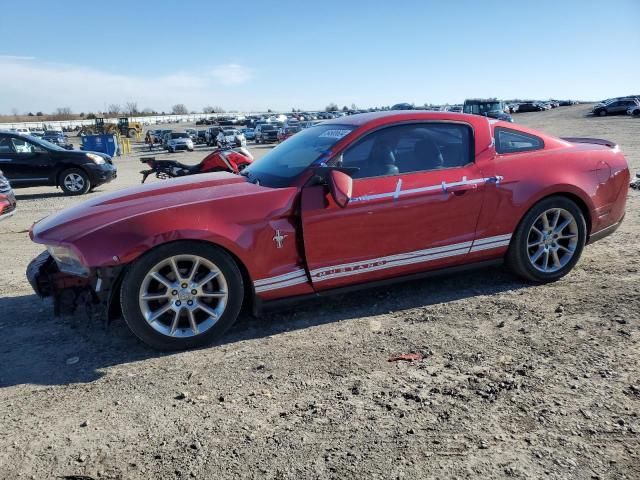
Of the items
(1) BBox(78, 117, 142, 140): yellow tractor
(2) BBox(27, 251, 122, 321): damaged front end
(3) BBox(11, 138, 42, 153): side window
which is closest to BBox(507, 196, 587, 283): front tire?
(2) BBox(27, 251, 122, 321): damaged front end

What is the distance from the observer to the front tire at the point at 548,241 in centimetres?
442

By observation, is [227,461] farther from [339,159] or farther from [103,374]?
[339,159]

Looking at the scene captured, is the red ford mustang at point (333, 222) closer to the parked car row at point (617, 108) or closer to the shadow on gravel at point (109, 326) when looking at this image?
the shadow on gravel at point (109, 326)

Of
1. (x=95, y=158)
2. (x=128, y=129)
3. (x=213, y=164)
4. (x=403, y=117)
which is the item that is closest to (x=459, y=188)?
(x=403, y=117)

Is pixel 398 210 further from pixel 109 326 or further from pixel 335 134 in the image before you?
pixel 109 326

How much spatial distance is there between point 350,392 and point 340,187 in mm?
1415

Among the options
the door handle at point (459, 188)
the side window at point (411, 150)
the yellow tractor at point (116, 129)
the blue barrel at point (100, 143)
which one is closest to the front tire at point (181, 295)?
the side window at point (411, 150)

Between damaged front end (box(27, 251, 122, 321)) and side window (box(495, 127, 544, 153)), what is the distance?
3.19 metres

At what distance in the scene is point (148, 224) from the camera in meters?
3.41

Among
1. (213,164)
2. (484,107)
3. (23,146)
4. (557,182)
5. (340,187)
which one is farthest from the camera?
(484,107)

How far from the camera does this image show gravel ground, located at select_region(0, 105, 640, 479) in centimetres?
237

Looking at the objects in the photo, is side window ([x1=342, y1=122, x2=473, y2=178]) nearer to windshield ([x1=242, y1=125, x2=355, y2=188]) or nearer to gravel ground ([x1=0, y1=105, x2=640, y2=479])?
windshield ([x1=242, y1=125, x2=355, y2=188])

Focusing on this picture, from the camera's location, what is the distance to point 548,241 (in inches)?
178

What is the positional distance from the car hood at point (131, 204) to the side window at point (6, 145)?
9105mm
